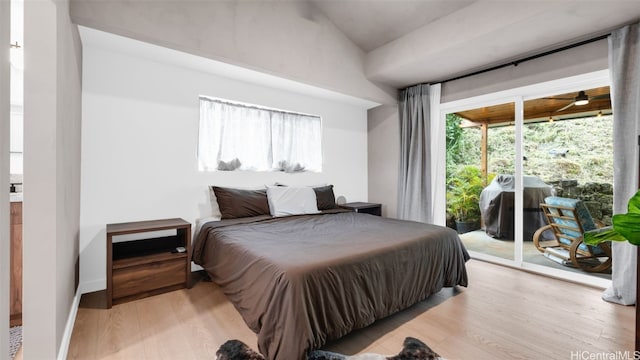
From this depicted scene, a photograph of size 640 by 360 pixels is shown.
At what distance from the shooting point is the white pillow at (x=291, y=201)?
3.16 m

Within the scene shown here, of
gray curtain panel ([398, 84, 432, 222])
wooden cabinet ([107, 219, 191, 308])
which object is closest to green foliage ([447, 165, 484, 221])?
gray curtain panel ([398, 84, 432, 222])

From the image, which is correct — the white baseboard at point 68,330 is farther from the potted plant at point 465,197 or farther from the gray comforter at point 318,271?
the potted plant at point 465,197

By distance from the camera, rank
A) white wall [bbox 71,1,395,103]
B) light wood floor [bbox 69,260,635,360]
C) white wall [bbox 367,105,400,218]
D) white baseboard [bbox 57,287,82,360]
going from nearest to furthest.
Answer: white baseboard [bbox 57,287,82,360] → light wood floor [bbox 69,260,635,360] → white wall [bbox 71,1,395,103] → white wall [bbox 367,105,400,218]

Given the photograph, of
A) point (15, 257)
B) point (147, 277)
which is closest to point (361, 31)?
point (147, 277)

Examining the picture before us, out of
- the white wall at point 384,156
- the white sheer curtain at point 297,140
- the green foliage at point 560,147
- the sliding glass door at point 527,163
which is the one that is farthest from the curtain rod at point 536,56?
the white sheer curtain at point 297,140

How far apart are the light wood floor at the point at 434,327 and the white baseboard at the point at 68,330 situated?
35mm

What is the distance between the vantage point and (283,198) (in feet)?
10.6

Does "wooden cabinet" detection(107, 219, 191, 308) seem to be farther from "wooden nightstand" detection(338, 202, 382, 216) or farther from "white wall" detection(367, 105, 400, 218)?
"white wall" detection(367, 105, 400, 218)

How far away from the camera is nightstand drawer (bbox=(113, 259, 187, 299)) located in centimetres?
226

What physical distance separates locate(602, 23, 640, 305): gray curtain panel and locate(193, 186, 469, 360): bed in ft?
4.03

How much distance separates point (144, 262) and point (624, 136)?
420 centimetres
